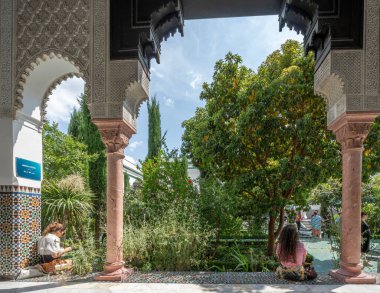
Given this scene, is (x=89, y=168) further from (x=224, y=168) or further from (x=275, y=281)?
(x=275, y=281)

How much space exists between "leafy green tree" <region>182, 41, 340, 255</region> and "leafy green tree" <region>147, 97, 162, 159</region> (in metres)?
12.0

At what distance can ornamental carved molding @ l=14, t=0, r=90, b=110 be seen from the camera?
4828 millimetres

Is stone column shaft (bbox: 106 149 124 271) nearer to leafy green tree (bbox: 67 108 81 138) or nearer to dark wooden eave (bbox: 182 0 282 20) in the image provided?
dark wooden eave (bbox: 182 0 282 20)

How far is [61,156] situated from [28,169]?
6.70m

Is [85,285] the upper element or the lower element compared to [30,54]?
lower

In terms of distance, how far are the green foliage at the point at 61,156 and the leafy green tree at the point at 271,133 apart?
218 inches

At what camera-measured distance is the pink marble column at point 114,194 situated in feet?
15.5

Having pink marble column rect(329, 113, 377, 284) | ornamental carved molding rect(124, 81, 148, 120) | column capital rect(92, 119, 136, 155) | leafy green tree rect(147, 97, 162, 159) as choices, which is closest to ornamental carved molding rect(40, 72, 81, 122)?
ornamental carved molding rect(124, 81, 148, 120)

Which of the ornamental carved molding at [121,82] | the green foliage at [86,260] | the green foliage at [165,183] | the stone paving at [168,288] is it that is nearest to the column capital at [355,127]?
the stone paving at [168,288]

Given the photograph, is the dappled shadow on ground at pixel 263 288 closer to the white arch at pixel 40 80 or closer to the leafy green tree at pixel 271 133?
the leafy green tree at pixel 271 133

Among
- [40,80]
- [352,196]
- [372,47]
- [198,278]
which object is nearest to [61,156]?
[40,80]

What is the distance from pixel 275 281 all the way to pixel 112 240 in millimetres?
2465

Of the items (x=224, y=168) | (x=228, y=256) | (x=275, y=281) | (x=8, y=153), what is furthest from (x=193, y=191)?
(x=8, y=153)

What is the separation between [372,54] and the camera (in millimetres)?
4484
